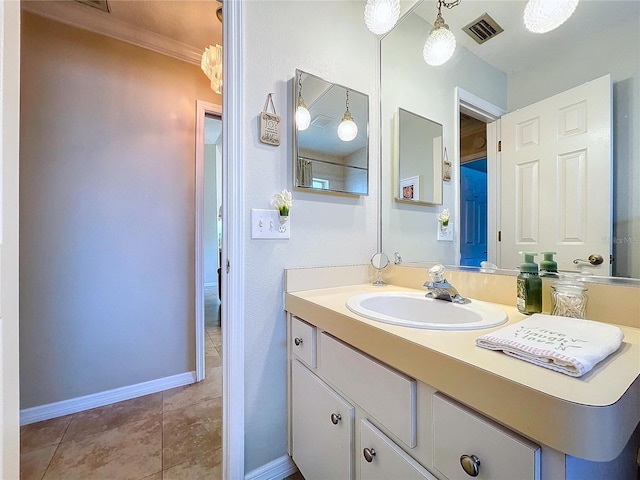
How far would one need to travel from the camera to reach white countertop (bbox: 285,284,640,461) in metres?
0.35

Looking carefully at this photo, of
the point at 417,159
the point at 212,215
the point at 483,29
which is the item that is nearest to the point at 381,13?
the point at 483,29

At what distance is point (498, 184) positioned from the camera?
1036 millimetres

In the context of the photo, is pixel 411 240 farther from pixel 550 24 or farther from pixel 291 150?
pixel 550 24

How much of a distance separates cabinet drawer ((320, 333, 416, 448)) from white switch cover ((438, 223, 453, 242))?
77 cm

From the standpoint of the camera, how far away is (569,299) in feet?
2.29

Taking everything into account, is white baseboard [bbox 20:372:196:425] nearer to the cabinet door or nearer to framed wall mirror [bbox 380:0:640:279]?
the cabinet door

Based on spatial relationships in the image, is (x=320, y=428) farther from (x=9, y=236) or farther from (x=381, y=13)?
(x=381, y=13)

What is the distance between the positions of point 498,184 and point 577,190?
0.25 metres

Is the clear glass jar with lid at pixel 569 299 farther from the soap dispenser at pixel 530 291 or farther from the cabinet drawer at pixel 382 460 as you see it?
the cabinet drawer at pixel 382 460

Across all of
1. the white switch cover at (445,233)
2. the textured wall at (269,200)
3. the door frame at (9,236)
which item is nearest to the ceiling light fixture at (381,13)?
the textured wall at (269,200)

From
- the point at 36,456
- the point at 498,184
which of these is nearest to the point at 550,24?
the point at 498,184

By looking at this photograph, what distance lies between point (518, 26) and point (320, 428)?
1641 millimetres

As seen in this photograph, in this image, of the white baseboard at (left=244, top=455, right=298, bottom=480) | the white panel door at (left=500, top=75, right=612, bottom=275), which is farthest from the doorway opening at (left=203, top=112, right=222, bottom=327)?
the white panel door at (left=500, top=75, right=612, bottom=275)

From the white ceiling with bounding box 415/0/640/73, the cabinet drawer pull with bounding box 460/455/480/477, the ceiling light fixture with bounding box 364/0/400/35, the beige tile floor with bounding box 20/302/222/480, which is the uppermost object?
the ceiling light fixture with bounding box 364/0/400/35
